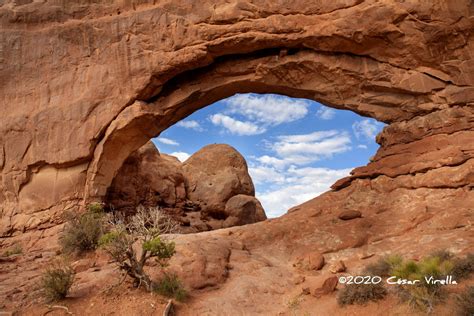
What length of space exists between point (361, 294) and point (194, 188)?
19349 millimetres

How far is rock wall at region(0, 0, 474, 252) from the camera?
14.2 metres

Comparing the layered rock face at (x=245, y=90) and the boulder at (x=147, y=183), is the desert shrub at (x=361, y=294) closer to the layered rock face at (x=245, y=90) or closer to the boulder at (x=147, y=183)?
the layered rock face at (x=245, y=90)

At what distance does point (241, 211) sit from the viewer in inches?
980

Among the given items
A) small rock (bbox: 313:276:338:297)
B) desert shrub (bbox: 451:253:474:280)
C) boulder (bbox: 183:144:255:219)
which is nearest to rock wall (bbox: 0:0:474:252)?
desert shrub (bbox: 451:253:474:280)

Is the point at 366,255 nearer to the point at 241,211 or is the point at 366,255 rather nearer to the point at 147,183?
the point at 241,211

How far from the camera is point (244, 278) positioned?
1077cm

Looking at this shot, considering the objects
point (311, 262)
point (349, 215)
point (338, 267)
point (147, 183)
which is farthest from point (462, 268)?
point (147, 183)

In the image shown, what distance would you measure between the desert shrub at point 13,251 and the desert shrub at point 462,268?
1421 cm

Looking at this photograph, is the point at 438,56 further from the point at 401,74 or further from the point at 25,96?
the point at 25,96

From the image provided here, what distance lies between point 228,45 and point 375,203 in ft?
28.4

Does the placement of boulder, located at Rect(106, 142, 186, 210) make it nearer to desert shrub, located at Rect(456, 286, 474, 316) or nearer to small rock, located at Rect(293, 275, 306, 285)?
small rock, located at Rect(293, 275, 306, 285)

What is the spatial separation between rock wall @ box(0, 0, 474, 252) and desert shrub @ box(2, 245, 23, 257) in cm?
69

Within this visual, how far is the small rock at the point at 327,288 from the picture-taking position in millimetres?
9242

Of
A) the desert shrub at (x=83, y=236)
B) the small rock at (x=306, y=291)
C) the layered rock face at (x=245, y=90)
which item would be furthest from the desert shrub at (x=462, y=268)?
the desert shrub at (x=83, y=236)
